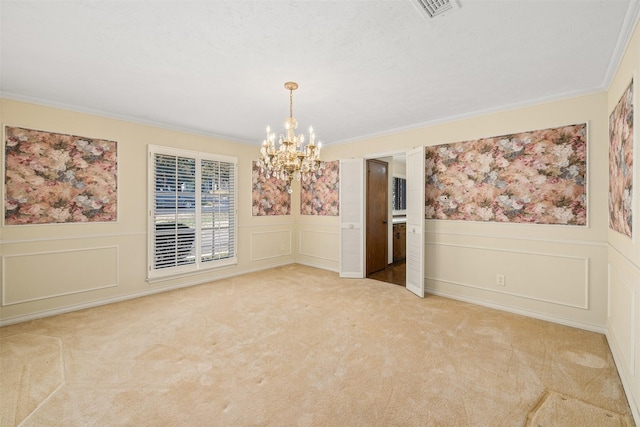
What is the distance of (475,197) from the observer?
3.73m

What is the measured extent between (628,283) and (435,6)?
2435 millimetres

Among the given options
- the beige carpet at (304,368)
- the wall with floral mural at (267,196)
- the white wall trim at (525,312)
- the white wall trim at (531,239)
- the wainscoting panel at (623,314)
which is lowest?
the beige carpet at (304,368)

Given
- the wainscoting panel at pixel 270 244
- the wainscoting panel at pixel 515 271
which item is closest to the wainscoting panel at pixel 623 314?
the wainscoting panel at pixel 515 271

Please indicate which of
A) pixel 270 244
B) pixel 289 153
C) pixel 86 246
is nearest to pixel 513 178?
pixel 289 153

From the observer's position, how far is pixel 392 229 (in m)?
6.04

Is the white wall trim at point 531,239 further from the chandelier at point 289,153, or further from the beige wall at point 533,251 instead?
the chandelier at point 289,153

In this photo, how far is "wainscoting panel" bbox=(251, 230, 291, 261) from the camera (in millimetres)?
5441

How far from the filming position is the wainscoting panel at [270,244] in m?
5.44

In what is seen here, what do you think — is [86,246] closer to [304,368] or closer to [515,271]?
[304,368]

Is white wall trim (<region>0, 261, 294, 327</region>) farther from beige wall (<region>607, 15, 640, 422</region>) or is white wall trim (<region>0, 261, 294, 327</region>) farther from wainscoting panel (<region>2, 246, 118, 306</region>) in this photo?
beige wall (<region>607, 15, 640, 422</region>)

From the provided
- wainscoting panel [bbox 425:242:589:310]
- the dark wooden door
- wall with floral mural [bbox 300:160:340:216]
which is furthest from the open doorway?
wainscoting panel [bbox 425:242:589:310]

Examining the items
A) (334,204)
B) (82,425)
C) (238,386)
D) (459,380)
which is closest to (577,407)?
(459,380)

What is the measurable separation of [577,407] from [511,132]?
286 cm

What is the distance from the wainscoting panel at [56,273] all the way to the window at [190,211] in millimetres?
543
